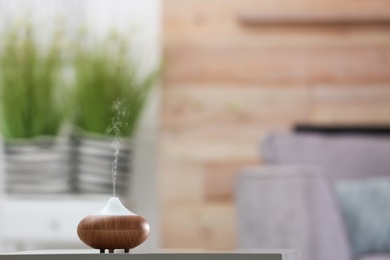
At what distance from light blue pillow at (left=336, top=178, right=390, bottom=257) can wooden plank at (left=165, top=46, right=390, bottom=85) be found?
3.57ft

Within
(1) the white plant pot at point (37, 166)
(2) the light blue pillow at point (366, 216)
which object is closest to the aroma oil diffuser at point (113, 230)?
(2) the light blue pillow at point (366, 216)

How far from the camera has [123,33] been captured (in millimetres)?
4043

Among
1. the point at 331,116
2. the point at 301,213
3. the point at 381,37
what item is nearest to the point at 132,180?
the point at 331,116

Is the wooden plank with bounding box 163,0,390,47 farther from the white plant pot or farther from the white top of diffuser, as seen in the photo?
the white top of diffuser

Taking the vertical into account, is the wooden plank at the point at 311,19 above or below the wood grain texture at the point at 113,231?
above

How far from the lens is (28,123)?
150 inches

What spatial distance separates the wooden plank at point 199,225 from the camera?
13.0 feet

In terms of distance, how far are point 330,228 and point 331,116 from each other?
1.32m

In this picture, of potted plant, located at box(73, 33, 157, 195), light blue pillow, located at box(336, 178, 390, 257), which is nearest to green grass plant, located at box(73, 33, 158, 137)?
potted plant, located at box(73, 33, 157, 195)

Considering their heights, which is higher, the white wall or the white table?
the white wall

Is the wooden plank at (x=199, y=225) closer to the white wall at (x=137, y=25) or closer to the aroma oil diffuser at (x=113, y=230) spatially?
the white wall at (x=137, y=25)

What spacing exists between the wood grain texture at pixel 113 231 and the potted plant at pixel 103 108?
83.7 inches

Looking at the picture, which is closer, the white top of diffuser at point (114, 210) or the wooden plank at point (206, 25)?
the white top of diffuser at point (114, 210)

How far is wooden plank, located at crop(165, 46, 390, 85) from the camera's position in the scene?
396 cm
